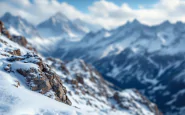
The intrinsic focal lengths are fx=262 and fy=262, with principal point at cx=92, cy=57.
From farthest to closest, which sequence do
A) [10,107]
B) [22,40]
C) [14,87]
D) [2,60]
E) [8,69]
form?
1. [22,40]
2. [2,60]
3. [8,69]
4. [14,87]
5. [10,107]

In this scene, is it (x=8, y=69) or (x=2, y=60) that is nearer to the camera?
(x=8, y=69)

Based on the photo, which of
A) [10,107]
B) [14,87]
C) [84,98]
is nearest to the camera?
[10,107]

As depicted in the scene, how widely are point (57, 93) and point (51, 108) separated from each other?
18362mm

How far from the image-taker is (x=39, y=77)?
64.8 metres

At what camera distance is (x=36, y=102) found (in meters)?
50.9

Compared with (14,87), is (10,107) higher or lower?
lower

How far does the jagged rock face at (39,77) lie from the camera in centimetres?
6350

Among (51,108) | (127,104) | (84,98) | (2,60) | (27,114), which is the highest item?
(127,104)

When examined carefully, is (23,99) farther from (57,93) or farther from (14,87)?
(57,93)

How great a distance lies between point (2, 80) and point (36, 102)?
1095 centimetres

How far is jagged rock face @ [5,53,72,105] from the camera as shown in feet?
208

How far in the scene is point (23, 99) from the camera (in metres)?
49.9

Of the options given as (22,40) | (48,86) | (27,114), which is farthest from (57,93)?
(22,40)

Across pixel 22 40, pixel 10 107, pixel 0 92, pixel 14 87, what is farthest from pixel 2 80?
pixel 22 40
